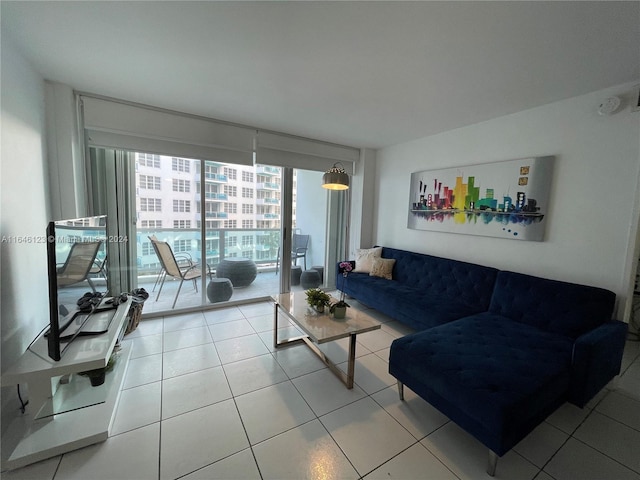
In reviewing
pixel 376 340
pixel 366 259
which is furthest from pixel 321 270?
pixel 376 340

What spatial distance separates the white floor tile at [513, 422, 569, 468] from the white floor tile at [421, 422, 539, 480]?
0.06m

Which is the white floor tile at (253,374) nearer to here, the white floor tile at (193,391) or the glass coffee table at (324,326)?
the white floor tile at (193,391)

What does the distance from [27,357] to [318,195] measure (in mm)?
3726

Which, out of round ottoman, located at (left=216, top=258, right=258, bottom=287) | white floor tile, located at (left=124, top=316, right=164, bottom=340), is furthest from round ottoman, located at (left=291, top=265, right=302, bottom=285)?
white floor tile, located at (left=124, top=316, right=164, bottom=340)

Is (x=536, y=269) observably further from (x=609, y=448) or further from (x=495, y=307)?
(x=609, y=448)

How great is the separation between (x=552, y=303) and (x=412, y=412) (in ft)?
5.13

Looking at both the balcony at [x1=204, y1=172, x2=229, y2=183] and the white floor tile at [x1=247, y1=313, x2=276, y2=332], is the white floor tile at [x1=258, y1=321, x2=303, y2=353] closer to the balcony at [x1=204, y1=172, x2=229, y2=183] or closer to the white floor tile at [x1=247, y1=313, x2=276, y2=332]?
the white floor tile at [x1=247, y1=313, x2=276, y2=332]

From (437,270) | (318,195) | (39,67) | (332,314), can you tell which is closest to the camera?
(39,67)

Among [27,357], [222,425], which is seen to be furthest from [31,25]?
[222,425]

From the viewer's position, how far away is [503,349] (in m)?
1.77

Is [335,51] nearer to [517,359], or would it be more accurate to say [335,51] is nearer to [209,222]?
[517,359]

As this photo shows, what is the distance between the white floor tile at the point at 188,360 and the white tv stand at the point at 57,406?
0.39 metres

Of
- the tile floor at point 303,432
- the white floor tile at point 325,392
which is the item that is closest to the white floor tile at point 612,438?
the tile floor at point 303,432

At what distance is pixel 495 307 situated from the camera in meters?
2.56
